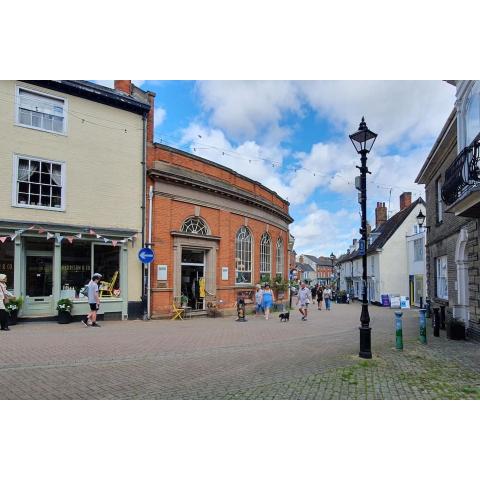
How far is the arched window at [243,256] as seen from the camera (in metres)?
17.6

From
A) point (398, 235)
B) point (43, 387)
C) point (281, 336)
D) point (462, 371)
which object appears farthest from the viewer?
point (398, 235)

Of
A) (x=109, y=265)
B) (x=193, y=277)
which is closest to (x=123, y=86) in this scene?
(x=109, y=265)

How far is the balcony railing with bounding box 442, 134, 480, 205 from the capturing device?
Result: 26.5 ft

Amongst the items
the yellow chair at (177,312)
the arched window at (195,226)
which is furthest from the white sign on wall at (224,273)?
the yellow chair at (177,312)

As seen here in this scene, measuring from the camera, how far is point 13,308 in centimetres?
1079

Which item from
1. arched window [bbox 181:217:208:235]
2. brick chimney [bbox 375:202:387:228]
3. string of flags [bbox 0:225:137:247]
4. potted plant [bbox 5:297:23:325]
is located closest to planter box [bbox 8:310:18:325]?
potted plant [bbox 5:297:23:325]

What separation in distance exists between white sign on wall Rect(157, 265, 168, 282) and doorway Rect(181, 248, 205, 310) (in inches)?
51.3

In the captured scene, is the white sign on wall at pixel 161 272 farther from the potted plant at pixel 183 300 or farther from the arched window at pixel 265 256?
the arched window at pixel 265 256

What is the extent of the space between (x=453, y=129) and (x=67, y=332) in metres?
12.6

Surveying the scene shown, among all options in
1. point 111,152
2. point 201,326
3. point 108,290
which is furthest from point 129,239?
point 201,326

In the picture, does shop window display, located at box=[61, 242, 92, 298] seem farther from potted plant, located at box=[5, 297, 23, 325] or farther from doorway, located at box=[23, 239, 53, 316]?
potted plant, located at box=[5, 297, 23, 325]

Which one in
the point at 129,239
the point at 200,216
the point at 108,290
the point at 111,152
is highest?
the point at 111,152

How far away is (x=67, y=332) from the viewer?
396 inches

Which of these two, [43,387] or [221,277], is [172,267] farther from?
[43,387]
